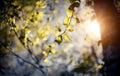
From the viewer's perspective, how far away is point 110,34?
185 cm

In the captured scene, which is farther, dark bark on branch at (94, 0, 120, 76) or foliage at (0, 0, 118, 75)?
foliage at (0, 0, 118, 75)

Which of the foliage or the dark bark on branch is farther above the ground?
the dark bark on branch

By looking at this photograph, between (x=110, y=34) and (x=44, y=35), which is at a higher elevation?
(x=110, y=34)

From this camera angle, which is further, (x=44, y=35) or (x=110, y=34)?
(x=44, y=35)

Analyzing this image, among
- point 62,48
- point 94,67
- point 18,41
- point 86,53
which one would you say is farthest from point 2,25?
point 94,67

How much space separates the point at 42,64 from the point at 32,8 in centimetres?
119

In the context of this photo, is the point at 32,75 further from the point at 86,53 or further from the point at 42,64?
the point at 86,53

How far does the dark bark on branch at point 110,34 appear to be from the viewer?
1.83 metres

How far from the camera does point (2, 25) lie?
407 cm

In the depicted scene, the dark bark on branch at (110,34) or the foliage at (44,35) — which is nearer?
the dark bark on branch at (110,34)

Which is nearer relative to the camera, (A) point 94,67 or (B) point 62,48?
(A) point 94,67

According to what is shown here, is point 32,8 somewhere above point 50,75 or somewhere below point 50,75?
above

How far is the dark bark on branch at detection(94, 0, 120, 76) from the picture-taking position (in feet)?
6.00

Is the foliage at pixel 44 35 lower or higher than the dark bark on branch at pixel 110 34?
lower
